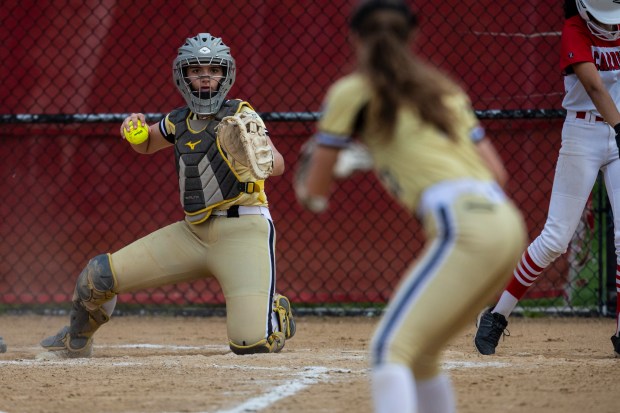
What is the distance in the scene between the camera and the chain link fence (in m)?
8.05

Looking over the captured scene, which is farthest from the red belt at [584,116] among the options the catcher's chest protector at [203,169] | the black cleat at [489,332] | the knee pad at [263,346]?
the knee pad at [263,346]

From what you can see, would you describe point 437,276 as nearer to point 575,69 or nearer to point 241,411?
point 241,411

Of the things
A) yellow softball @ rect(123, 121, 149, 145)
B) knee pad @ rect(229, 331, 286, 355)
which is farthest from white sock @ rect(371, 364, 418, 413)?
yellow softball @ rect(123, 121, 149, 145)

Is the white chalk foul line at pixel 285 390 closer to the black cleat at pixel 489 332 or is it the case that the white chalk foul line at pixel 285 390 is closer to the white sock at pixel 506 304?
the black cleat at pixel 489 332

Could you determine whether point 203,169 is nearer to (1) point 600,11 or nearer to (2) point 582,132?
(2) point 582,132

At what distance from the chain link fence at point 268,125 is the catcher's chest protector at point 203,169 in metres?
1.91

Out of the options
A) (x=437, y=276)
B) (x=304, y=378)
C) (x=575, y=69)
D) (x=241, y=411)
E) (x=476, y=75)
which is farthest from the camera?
(x=476, y=75)

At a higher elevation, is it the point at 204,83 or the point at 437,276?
the point at 204,83

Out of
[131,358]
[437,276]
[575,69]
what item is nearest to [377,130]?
[437,276]

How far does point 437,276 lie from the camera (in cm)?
305

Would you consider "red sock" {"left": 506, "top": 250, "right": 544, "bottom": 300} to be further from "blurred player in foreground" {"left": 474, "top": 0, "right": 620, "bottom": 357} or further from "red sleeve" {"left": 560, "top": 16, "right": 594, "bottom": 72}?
"red sleeve" {"left": 560, "top": 16, "right": 594, "bottom": 72}

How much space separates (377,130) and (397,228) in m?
5.21

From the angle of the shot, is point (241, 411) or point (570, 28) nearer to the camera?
point (241, 411)

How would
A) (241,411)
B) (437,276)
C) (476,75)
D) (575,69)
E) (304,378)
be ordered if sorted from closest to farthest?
1. (437,276)
2. (241,411)
3. (304,378)
4. (575,69)
5. (476,75)
